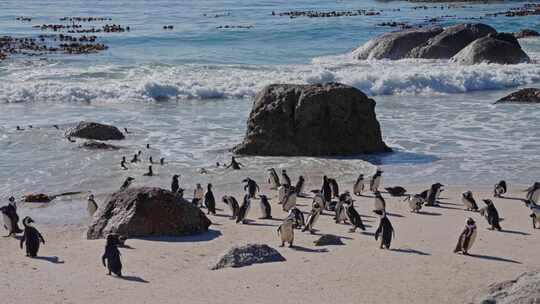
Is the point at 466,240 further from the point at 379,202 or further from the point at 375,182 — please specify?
the point at 375,182

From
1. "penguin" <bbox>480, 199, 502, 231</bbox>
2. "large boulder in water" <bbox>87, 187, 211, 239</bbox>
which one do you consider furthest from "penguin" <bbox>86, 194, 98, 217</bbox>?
"penguin" <bbox>480, 199, 502, 231</bbox>

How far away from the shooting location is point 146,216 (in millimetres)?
13914

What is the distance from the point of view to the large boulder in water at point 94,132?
22.9 meters

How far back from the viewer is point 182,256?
12641 mm

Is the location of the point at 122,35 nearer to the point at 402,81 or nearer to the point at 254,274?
the point at 402,81

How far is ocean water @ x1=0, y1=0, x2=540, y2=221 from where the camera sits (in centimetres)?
1933

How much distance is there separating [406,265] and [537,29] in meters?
50.2

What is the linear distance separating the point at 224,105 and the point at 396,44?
1414cm

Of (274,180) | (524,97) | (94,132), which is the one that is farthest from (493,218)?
(524,97)

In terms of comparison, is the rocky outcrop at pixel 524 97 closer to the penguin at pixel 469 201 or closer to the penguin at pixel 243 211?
the penguin at pixel 469 201

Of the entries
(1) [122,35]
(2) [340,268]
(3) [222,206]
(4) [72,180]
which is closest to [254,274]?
(2) [340,268]

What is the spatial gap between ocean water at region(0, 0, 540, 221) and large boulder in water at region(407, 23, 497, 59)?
1.16 meters

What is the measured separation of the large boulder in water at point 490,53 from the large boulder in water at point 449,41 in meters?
1.53

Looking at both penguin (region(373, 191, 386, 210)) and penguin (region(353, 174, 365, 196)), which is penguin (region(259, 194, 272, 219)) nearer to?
penguin (region(373, 191, 386, 210))
